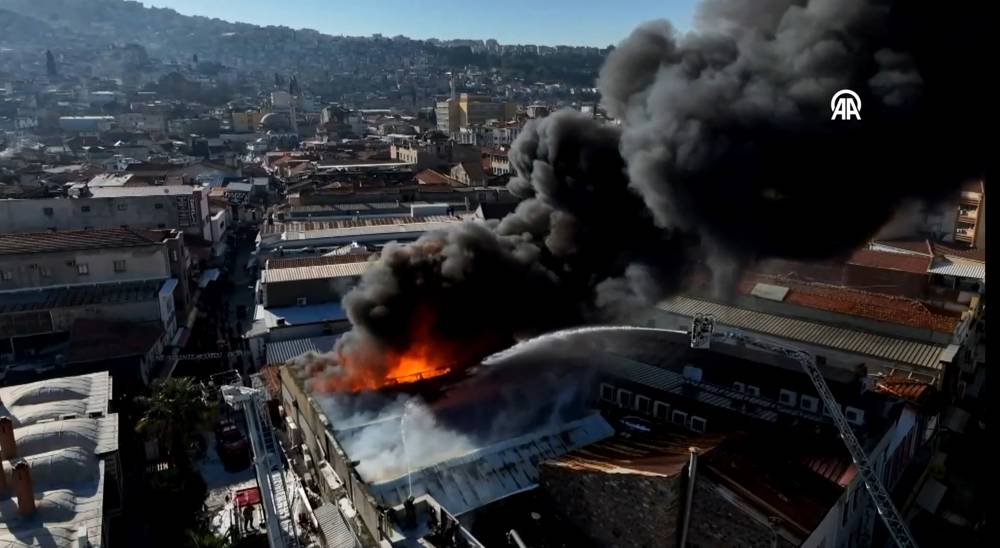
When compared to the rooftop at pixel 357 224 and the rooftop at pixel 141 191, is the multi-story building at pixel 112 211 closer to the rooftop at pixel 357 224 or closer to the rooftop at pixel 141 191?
the rooftop at pixel 141 191

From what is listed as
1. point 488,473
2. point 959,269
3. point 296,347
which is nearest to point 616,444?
point 488,473

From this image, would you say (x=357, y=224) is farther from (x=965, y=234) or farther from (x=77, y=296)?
(x=965, y=234)

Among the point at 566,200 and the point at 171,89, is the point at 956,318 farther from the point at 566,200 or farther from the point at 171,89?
the point at 171,89

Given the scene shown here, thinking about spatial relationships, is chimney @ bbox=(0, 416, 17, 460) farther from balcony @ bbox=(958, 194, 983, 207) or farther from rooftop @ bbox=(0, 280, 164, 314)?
balcony @ bbox=(958, 194, 983, 207)

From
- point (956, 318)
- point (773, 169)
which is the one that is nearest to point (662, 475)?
point (773, 169)

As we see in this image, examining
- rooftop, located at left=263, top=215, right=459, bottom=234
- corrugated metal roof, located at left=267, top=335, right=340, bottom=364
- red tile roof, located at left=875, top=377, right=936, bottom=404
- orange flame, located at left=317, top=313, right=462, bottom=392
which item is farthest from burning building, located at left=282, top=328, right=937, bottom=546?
rooftop, located at left=263, top=215, right=459, bottom=234

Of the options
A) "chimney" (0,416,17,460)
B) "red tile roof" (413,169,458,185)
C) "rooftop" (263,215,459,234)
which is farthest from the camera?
"red tile roof" (413,169,458,185)

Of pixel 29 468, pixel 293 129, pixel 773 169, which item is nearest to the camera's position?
pixel 29 468
